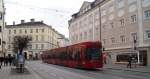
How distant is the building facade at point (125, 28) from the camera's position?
48.8 meters

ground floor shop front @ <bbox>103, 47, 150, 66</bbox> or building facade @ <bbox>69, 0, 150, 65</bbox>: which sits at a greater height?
building facade @ <bbox>69, 0, 150, 65</bbox>

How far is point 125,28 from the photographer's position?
55156 millimetres

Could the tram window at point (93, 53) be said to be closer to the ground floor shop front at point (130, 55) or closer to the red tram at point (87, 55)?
the red tram at point (87, 55)

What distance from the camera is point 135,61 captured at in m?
48.5

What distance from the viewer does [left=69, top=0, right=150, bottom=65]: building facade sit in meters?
48.8

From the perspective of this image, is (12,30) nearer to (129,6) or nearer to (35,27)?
(35,27)

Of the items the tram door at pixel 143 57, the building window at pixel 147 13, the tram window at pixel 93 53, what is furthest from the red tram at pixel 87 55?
the building window at pixel 147 13

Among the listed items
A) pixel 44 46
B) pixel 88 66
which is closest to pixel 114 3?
pixel 88 66

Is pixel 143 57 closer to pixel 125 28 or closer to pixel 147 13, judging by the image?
pixel 147 13

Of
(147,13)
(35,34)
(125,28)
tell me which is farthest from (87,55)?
(35,34)

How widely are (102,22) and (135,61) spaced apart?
1997 centimetres

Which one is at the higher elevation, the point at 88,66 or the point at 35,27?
the point at 35,27

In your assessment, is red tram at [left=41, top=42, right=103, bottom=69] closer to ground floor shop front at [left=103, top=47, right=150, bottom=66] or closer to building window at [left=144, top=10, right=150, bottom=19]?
ground floor shop front at [left=103, top=47, right=150, bottom=66]

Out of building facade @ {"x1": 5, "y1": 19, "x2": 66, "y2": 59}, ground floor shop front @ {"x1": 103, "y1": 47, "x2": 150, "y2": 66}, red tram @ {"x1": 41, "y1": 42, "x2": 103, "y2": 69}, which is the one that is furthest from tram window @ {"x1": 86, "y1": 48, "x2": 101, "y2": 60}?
building facade @ {"x1": 5, "y1": 19, "x2": 66, "y2": 59}
